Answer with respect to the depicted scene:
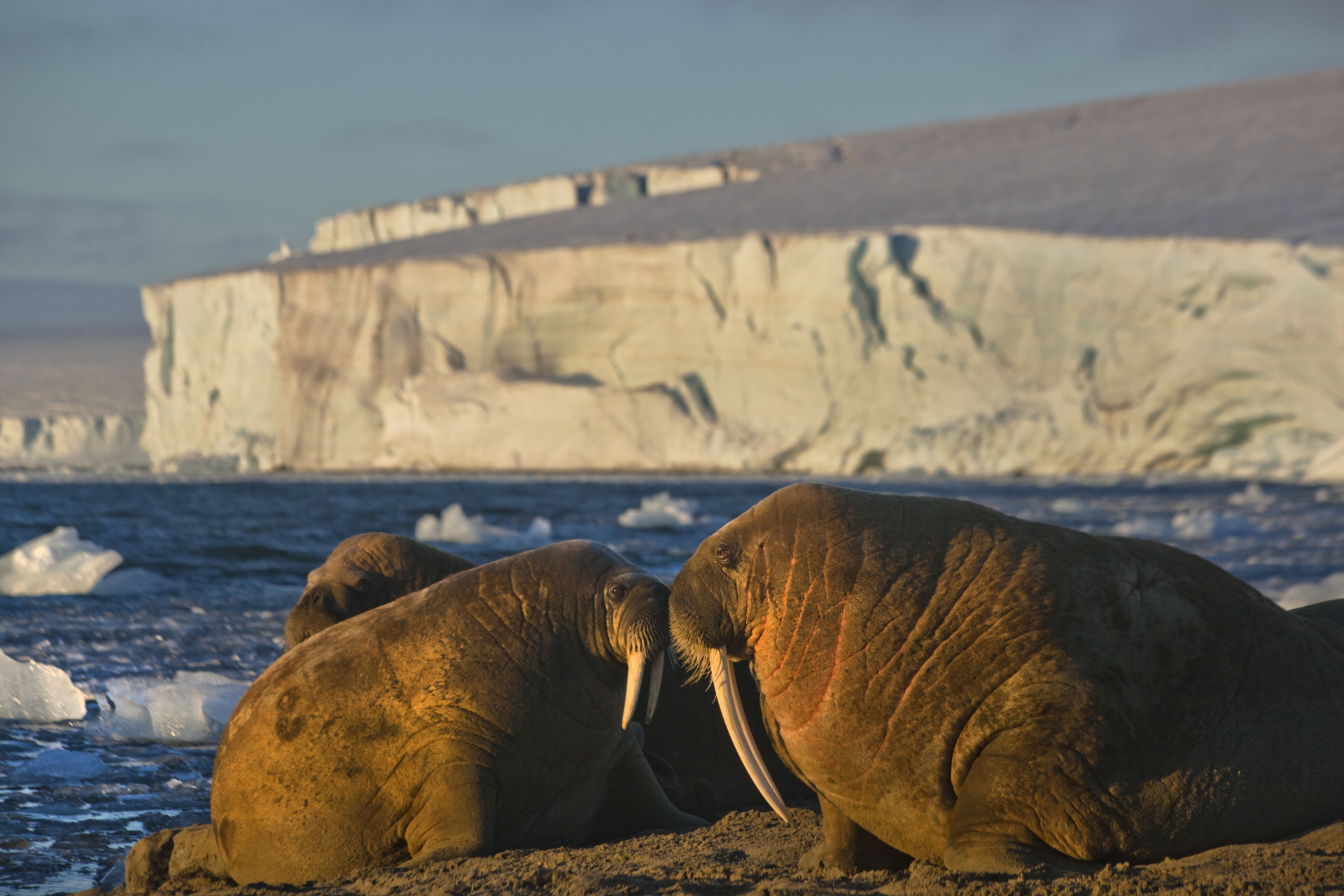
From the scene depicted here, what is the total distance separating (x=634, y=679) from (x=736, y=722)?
35 cm

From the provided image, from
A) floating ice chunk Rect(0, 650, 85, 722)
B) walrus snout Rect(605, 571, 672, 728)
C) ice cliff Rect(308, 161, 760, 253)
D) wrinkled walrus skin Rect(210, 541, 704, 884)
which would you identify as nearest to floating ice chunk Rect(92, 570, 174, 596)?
floating ice chunk Rect(0, 650, 85, 722)

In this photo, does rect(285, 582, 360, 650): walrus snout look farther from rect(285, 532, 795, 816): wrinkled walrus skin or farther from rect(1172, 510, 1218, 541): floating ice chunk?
rect(1172, 510, 1218, 541): floating ice chunk

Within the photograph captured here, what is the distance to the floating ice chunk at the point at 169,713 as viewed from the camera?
4.99m

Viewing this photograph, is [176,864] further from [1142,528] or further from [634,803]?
[1142,528]

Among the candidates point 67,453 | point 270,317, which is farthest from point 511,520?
point 67,453

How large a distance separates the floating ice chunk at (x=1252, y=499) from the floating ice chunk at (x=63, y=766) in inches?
611

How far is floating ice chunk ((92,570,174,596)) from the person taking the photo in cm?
966

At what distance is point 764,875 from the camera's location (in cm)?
272

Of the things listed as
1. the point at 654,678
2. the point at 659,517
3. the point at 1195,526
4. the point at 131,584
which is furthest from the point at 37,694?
the point at 1195,526

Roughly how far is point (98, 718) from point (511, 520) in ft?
37.6

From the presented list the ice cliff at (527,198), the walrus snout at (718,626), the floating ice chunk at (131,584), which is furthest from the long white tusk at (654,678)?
the ice cliff at (527,198)

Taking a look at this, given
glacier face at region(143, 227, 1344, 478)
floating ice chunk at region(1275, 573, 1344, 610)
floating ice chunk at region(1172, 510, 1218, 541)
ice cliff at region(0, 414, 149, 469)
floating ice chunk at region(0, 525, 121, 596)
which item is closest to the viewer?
floating ice chunk at region(1275, 573, 1344, 610)

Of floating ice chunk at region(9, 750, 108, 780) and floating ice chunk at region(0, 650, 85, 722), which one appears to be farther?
floating ice chunk at region(0, 650, 85, 722)

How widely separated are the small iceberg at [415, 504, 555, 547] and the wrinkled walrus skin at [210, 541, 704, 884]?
970 cm
